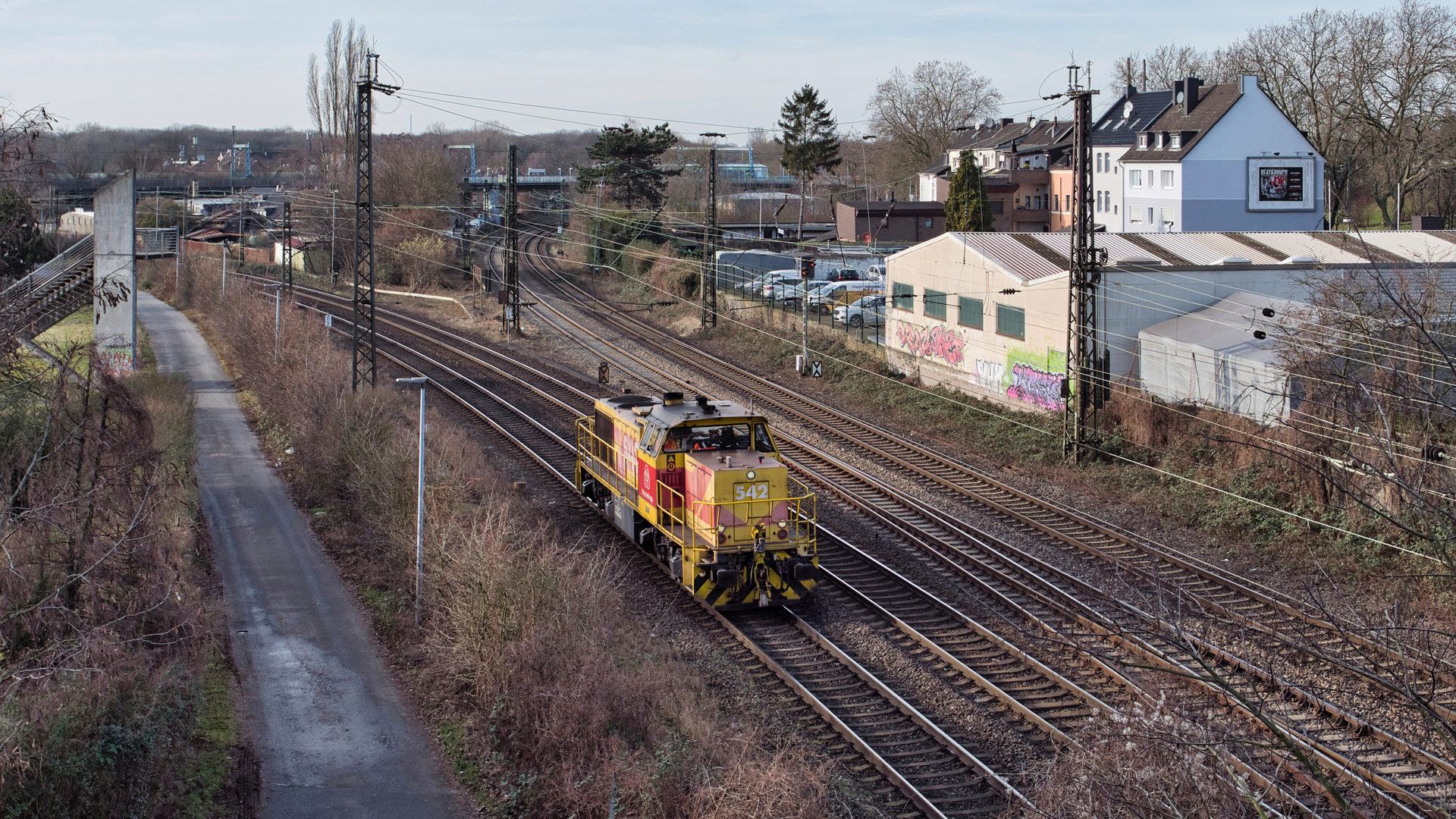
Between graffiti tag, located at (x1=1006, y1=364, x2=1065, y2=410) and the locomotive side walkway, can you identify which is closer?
the locomotive side walkway

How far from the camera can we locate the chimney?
62.9 meters

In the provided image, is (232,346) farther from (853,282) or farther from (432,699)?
(432,699)

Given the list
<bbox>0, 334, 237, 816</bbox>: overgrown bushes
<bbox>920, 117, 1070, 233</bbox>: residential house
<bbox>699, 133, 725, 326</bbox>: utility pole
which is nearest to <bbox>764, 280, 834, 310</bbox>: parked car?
<bbox>699, 133, 725, 326</bbox>: utility pole

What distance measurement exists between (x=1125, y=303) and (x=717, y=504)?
17.6 m

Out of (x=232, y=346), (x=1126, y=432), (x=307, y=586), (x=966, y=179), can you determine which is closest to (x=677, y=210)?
(x=966, y=179)

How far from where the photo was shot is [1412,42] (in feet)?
181

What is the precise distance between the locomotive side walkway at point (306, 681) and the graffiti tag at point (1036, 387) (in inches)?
768

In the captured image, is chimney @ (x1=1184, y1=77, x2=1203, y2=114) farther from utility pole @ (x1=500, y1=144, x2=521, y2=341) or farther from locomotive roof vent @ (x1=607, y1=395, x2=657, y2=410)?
locomotive roof vent @ (x1=607, y1=395, x2=657, y2=410)

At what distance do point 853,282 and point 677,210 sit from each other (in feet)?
95.2

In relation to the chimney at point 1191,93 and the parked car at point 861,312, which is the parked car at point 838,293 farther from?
the chimney at point 1191,93

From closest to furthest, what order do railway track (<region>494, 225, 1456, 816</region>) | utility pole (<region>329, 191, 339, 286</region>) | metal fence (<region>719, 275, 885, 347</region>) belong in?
railway track (<region>494, 225, 1456, 816</region>) < metal fence (<region>719, 275, 885, 347</region>) < utility pole (<region>329, 191, 339, 286</region>)

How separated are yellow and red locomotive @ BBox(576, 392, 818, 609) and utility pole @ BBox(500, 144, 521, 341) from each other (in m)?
26.4

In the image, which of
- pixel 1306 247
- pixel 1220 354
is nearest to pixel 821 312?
pixel 1306 247

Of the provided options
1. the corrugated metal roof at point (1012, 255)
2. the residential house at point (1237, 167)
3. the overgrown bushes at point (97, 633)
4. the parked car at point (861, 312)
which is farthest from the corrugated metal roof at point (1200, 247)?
the overgrown bushes at point (97, 633)
